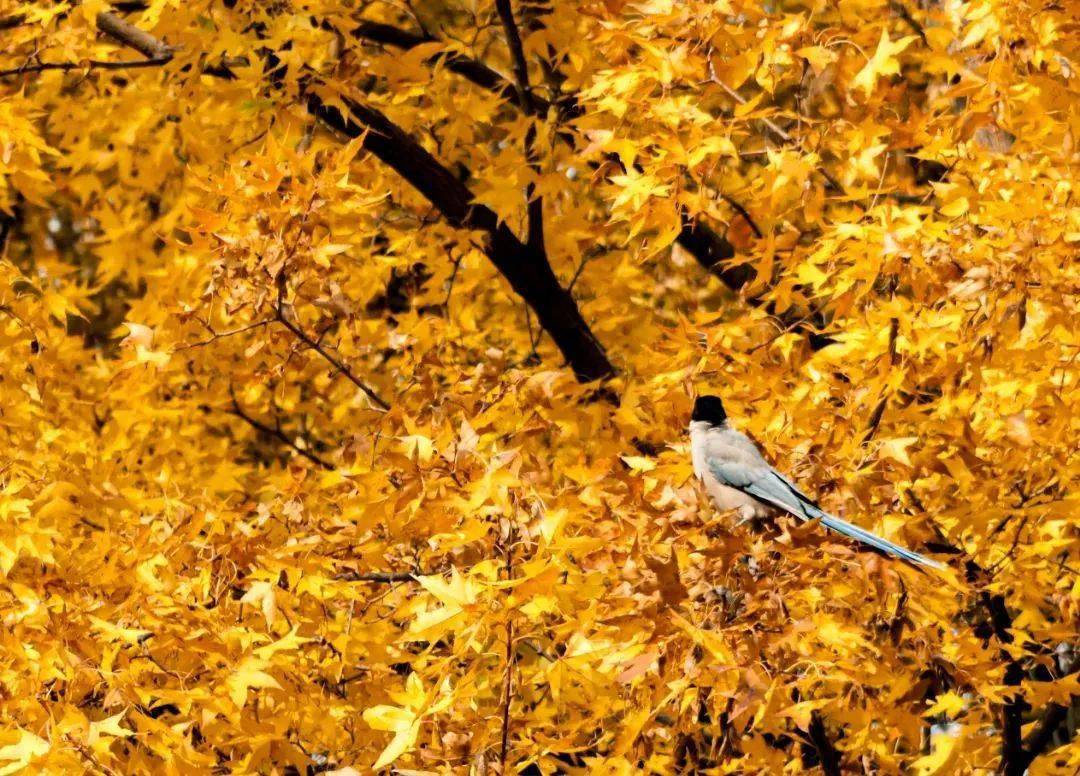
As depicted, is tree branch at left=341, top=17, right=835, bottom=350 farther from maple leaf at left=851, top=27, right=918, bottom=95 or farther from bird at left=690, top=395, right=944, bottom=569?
bird at left=690, top=395, right=944, bottom=569

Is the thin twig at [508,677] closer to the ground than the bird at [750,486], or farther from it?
farther from it

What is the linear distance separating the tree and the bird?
0.08 m

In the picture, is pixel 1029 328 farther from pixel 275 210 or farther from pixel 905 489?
pixel 275 210

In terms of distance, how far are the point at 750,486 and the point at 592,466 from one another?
81 centimetres

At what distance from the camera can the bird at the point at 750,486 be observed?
355cm

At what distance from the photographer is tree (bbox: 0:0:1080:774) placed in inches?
132

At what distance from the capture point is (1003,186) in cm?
433

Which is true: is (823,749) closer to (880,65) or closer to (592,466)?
(592,466)

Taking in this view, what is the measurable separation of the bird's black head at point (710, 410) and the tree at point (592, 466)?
0.56ft

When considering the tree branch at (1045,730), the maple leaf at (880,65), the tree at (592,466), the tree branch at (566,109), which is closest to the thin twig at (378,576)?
the tree at (592,466)

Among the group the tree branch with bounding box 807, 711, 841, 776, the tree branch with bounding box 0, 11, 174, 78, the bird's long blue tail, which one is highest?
the tree branch with bounding box 0, 11, 174, 78

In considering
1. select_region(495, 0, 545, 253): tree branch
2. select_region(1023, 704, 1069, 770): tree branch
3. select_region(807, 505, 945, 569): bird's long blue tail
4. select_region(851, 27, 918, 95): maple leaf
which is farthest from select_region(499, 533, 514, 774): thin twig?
select_region(1023, 704, 1069, 770): tree branch

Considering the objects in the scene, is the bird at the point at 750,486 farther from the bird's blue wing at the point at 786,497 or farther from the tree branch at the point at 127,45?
the tree branch at the point at 127,45

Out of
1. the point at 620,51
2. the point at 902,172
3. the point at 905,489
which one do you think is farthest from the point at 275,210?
the point at 902,172
